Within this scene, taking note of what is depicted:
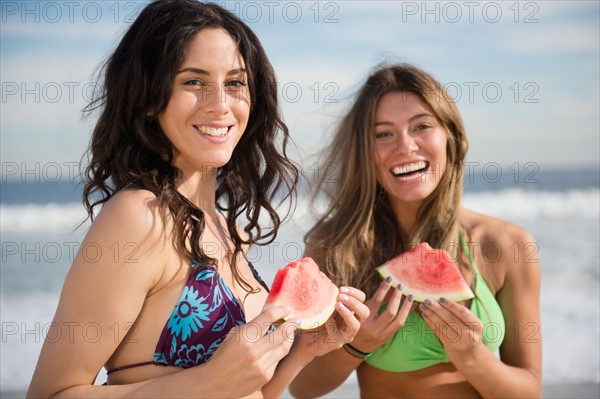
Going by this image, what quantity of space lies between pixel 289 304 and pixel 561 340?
22.5 ft

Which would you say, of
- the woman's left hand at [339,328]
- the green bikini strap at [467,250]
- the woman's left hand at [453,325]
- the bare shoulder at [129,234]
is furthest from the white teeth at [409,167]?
the bare shoulder at [129,234]

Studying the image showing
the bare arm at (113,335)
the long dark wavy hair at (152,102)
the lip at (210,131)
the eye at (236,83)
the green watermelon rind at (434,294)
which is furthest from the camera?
the green watermelon rind at (434,294)

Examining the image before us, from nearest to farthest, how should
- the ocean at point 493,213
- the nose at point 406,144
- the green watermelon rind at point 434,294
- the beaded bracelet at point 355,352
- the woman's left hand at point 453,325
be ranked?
the woman's left hand at point 453,325
the green watermelon rind at point 434,294
the beaded bracelet at point 355,352
the nose at point 406,144
the ocean at point 493,213

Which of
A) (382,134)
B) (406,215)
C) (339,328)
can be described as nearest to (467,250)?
(406,215)

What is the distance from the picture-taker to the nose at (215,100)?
3146 mm

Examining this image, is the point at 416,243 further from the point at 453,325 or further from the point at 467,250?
the point at 453,325

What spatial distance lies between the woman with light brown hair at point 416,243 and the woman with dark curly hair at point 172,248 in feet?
3.56

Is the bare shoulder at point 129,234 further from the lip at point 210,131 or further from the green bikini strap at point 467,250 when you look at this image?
the green bikini strap at point 467,250

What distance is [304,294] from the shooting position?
342 cm

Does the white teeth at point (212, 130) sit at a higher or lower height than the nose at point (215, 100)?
lower

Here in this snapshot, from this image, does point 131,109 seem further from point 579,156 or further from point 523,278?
point 579,156

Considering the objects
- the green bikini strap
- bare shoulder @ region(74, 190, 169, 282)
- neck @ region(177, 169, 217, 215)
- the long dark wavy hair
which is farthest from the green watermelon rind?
bare shoulder @ region(74, 190, 169, 282)

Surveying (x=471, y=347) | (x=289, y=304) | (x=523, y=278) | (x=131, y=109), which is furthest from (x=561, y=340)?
(x=131, y=109)

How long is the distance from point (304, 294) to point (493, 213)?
16.5m
